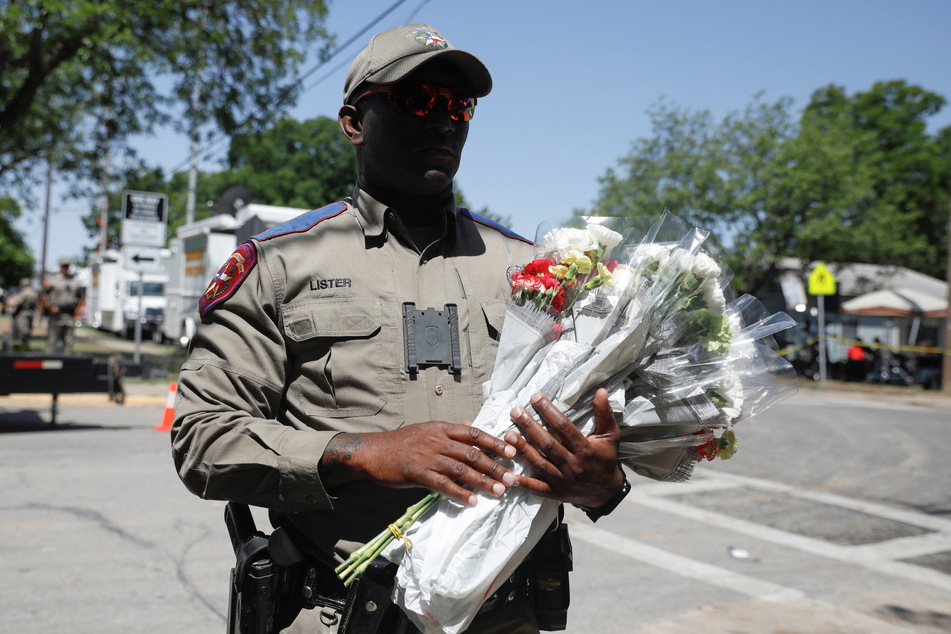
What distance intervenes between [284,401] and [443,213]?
62cm

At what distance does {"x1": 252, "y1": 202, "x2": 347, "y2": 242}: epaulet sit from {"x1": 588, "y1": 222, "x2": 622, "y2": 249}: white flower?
64cm

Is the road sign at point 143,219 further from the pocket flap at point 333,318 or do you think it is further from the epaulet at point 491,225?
the pocket flap at point 333,318

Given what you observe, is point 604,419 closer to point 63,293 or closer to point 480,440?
point 480,440

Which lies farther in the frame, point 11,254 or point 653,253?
point 11,254

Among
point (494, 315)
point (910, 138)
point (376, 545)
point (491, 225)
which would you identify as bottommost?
point (376, 545)

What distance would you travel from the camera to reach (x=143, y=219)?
14445 millimetres

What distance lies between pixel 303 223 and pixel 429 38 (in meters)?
0.54

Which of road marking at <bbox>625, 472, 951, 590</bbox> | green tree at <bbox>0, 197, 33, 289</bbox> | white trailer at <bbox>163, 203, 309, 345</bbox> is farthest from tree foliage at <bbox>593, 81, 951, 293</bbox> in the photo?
green tree at <bbox>0, 197, 33, 289</bbox>

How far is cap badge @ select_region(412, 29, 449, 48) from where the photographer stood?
1.99 m

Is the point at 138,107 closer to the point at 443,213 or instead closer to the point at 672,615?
the point at 672,615

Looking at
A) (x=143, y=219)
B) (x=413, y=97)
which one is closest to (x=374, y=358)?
(x=413, y=97)

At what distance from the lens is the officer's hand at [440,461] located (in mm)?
1634

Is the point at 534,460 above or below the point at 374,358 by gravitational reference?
below

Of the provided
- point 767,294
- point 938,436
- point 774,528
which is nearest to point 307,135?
point 767,294
